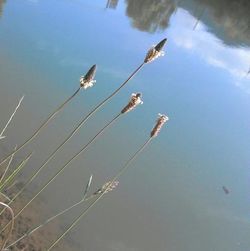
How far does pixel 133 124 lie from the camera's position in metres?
5.60

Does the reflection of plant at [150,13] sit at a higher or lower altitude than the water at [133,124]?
lower

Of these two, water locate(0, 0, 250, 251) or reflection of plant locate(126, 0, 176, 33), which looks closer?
water locate(0, 0, 250, 251)

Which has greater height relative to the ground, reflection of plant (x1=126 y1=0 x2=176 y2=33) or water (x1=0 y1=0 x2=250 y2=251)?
water (x1=0 y1=0 x2=250 y2=251)

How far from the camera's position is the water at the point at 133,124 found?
4.13m

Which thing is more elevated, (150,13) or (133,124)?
(133,124)

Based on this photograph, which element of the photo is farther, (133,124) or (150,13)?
(150,13)

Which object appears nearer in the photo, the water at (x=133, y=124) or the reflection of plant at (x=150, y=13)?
the water at (x=133, y=124)

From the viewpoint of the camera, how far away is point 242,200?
510cm

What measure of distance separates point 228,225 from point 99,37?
4.08 meters

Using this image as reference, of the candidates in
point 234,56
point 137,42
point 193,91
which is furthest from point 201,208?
point 234,56

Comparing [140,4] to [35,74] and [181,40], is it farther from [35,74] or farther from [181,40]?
[35,74]

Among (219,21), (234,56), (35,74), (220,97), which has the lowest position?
(219,21)

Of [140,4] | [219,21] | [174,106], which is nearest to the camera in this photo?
[174,106]

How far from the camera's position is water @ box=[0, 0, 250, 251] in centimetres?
413
